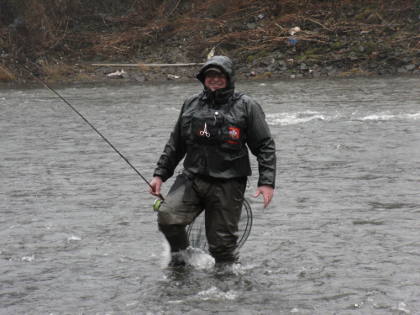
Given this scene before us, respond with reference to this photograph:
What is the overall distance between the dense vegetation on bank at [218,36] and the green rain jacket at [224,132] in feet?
Answer: 64.4

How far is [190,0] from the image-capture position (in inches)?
1328

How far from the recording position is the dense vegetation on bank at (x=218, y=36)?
88.7ft

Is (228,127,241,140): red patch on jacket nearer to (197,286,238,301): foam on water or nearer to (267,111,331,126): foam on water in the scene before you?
(197,286,238,301): foam on water

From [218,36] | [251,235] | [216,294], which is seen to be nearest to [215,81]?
[216,294]

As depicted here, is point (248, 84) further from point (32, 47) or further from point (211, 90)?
point (211, 90)

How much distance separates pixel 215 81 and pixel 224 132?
0.40 m

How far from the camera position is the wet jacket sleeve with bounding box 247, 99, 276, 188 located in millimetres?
6562

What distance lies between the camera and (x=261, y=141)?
664cm

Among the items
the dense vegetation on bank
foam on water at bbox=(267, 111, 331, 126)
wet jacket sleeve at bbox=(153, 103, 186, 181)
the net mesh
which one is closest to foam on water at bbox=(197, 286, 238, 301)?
the net mesh

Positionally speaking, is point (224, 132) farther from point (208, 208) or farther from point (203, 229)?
point (203, 229)

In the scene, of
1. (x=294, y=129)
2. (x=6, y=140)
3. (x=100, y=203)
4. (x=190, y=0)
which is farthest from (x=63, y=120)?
(x=190, y=0)

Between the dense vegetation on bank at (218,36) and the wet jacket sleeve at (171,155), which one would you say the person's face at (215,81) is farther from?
the dense vegetation on bank at (218,36)

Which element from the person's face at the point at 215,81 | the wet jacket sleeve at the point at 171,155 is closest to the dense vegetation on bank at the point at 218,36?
the wet jacket sleeve at the point at 171,155

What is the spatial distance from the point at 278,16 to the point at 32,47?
8.96m
